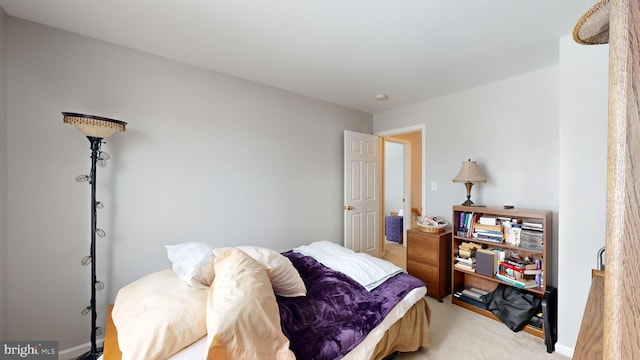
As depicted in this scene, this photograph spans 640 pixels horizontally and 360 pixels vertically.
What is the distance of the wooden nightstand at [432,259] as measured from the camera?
2.87 metres

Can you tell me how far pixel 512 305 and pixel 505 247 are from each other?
1.74ft

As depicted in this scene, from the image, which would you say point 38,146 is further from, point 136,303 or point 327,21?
point 327,21

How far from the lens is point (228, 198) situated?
271 cm

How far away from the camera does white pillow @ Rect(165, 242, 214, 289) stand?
1.49m

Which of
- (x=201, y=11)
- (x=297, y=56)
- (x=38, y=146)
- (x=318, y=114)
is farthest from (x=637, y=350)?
(x=318, y=114)

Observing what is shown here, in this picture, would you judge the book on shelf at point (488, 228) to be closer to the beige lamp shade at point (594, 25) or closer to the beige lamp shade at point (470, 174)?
the beige lamp shade at point (470, 174)

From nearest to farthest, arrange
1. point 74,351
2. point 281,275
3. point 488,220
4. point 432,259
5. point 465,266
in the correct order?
point 281,275 → point 74,351 → point 488,220 → point 465,266 → point 432,259

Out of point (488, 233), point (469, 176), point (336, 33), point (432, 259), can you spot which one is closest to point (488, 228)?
point (488, 233)

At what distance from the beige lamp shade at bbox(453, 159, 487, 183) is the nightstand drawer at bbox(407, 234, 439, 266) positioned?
74 cm

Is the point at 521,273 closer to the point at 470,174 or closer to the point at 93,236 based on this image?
the point at 470,174

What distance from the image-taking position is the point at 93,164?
6.15 feet

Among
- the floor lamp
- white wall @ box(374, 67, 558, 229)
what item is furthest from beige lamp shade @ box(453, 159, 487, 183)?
the floor lamp

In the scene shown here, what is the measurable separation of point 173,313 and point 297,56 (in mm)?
2139

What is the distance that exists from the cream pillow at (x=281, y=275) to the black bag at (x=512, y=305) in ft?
6.55
